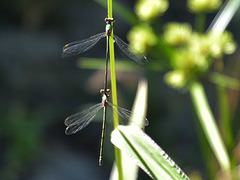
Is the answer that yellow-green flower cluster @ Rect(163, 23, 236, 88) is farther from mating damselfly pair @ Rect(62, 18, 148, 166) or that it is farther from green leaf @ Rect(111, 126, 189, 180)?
green leaf @ Rect(111, 126, 189, 180)

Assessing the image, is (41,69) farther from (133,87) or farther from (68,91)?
(133,87)

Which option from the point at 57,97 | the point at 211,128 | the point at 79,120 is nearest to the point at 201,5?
the point at 211,128

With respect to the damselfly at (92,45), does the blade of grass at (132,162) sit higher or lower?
lower

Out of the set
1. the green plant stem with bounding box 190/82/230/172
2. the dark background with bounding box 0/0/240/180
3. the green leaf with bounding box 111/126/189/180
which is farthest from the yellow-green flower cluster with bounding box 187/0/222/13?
the dark background with bounding box 0/0/240/180

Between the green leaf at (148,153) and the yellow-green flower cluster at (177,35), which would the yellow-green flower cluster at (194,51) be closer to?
the yellow-green flower cluster at (177,35)

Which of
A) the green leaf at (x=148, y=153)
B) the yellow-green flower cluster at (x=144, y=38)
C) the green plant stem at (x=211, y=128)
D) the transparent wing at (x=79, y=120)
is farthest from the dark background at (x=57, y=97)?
the green leaf at (x=148, y=153)

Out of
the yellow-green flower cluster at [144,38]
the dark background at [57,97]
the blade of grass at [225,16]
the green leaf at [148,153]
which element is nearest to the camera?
the green leaf at [148,153]
